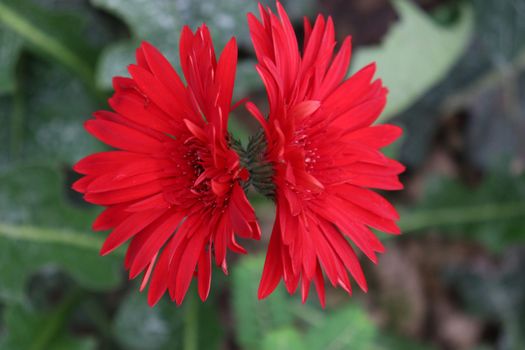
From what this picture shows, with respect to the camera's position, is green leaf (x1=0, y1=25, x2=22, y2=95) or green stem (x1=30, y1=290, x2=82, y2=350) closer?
green leaf (x1=0, y1=25, x2=22, y2=95)

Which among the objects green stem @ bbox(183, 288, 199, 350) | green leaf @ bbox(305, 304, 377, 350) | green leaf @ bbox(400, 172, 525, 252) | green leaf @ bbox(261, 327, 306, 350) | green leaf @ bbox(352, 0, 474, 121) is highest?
green leaf @ bbox(352, 0, 474, 121)

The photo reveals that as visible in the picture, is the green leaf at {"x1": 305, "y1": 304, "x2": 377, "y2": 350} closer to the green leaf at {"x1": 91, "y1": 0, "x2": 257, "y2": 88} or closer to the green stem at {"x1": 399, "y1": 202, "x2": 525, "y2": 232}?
the green stem at {"x1": 399, "y1": 202, "x2": 525, "y2": 232}

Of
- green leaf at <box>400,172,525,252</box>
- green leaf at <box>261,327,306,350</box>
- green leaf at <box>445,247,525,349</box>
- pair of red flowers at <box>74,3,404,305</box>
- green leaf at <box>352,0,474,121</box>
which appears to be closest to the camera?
pair of red flowers at <box>74,3,404,305</box>

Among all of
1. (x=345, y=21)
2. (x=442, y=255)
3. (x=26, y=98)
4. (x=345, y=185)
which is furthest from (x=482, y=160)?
(x=26, y=98)

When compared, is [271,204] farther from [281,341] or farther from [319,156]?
[319,156]

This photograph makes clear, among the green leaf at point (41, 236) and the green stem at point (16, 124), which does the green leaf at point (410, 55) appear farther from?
the green stem at point (16, 124)

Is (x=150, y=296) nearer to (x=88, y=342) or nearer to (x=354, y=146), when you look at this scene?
(x=354, y=146)

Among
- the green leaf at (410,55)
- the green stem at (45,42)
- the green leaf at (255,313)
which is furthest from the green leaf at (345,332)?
the green stem at (45,42)

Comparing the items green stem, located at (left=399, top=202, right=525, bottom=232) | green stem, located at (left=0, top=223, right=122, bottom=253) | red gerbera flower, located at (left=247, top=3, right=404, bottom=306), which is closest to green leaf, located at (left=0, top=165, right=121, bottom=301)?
green stem, located at (left=0, top=223, right=122, bottom=253)
